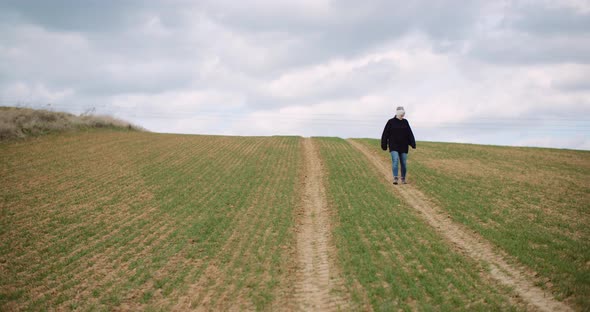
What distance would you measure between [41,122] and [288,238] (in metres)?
31.4

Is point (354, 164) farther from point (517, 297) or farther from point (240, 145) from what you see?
point (517, 297)

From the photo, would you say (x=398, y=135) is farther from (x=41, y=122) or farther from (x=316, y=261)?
(x=41, y=122)

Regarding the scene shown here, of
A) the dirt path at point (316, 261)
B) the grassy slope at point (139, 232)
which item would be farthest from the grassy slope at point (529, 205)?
the grassy slope at point (139, 232)

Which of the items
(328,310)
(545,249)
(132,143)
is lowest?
(328,310)

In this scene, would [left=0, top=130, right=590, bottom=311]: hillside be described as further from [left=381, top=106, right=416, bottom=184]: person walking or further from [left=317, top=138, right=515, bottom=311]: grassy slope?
[left=381, top=106, right=416, bottom=184]: person walking

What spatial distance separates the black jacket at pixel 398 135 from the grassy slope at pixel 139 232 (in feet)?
16.7

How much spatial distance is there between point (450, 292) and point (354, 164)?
53.2 feet

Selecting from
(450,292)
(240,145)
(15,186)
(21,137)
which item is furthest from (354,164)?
(21,137)

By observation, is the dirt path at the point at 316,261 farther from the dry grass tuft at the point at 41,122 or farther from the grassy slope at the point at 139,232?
the dry grass tuft at the point at 41,122

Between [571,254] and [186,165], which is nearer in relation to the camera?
[571,254]

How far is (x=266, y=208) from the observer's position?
13742 mm

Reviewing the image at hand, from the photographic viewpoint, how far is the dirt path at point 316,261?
7.08m

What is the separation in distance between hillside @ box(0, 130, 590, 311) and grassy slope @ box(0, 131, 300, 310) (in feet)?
0.17

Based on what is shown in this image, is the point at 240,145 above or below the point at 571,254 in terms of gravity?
above
